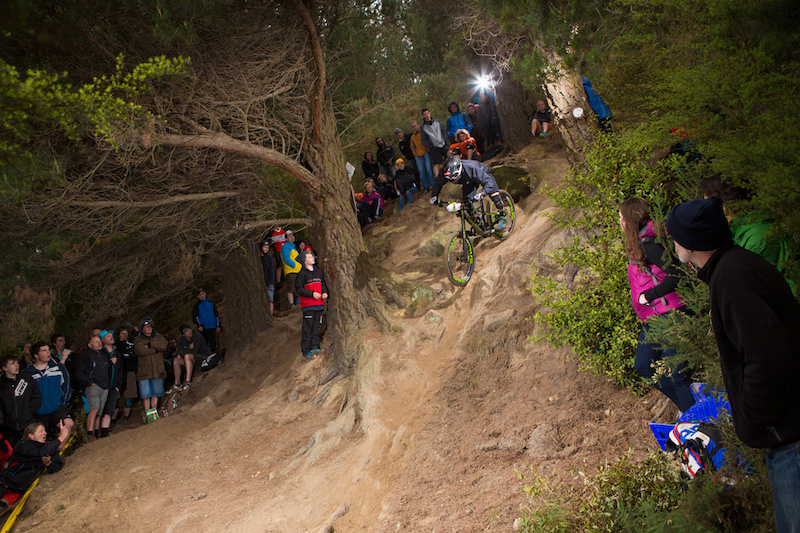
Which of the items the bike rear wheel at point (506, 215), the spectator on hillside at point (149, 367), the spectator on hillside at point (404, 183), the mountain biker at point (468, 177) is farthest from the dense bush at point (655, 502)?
the spectator on hillside at point (404, 183)

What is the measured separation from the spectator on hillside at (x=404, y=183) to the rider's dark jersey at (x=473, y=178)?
4.99 m

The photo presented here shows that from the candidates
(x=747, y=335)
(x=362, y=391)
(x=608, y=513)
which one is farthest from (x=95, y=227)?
(x=747, y=335)

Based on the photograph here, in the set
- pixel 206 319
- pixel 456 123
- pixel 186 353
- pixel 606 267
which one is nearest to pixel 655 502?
pixel 606 267

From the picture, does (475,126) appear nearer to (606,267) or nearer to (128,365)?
(128,365)

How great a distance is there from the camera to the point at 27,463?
706 cm

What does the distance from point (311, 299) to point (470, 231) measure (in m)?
3.13

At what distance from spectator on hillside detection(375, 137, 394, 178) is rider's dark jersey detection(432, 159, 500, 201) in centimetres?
595

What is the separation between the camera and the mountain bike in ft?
29.1

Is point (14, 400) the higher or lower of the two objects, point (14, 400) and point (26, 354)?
the lower

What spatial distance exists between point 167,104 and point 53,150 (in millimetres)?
1640

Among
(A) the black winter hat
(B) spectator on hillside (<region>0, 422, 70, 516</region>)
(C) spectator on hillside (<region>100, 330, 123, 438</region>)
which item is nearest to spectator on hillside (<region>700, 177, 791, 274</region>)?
(A) the black winter hat

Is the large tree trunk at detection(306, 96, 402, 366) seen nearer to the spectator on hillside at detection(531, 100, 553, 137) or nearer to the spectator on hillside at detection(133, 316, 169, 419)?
the spectator on hillside at detection(133, 316, 169, 419)

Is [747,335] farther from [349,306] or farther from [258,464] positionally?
[349,306]

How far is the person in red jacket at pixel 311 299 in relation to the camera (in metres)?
9.20
